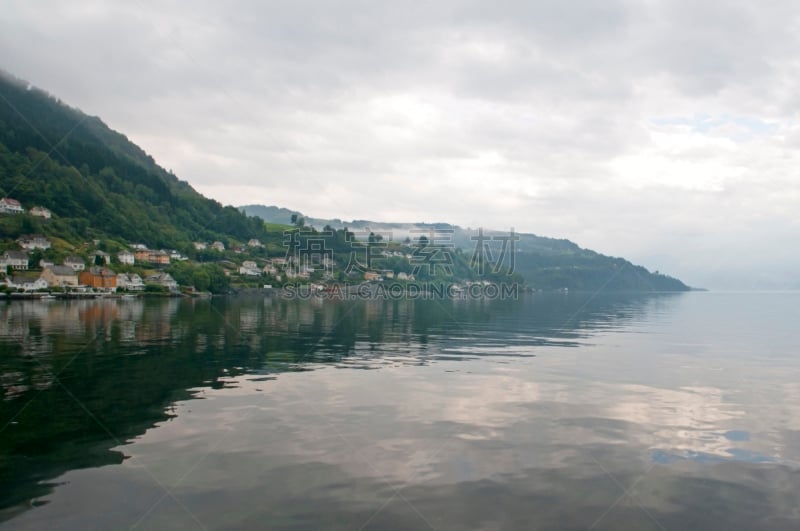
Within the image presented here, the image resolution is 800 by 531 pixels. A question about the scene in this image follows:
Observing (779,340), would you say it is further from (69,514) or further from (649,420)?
(69,514)

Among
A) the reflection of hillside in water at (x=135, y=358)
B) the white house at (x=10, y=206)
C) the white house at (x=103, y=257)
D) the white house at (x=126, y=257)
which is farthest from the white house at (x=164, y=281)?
the reflection of hillside in water at (x=135, y=358)

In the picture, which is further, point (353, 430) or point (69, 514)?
point (353, 430)

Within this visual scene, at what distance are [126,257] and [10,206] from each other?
39.6 m

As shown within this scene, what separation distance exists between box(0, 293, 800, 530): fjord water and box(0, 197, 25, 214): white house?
163254 millimetres

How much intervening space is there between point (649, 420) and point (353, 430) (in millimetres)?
13617

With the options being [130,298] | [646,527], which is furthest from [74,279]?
[646,527]

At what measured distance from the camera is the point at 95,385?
28.5 meters

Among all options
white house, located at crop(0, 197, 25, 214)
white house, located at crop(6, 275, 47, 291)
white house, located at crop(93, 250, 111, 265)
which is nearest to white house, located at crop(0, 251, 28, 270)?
white house, located at crop(6, 275, 47, 291)

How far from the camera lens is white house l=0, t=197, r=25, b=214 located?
17185 cm

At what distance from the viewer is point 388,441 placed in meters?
20.4

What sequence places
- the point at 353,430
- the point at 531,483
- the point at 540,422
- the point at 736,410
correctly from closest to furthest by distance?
the point at 531,483
the point at 353,430
the point at 540,422
the point at 736,410

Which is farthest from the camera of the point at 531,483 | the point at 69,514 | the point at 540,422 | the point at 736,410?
the point at 736,410

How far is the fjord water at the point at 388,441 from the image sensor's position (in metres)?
14.2

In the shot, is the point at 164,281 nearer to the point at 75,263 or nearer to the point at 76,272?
the point at 75,263
